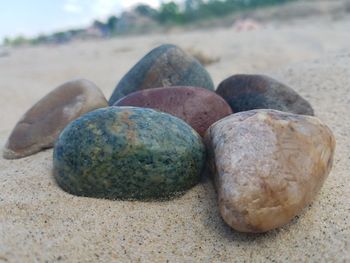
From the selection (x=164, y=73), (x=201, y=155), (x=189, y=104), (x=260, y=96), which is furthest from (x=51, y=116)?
(x=260, y=96)

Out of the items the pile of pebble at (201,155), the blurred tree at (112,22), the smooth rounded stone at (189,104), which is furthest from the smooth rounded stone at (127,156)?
the blurred tree at (112,22)

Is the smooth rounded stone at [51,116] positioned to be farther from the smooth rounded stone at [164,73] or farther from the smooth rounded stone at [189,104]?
the smooth rounded stone at [189,104]

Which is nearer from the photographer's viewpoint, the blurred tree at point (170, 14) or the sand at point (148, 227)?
the sand at point (148, 227)

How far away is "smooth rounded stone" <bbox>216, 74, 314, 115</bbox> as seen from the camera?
2.77m

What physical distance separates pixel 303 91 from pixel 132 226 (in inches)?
92.3

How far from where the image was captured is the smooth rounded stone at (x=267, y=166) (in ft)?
5.74

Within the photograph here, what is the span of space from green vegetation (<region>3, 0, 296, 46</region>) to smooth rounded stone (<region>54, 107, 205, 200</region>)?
69.8 ft

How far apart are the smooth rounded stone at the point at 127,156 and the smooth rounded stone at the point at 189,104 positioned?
33cm

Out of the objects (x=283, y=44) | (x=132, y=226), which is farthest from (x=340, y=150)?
(x=283, y=44)

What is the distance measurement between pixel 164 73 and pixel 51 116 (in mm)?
836

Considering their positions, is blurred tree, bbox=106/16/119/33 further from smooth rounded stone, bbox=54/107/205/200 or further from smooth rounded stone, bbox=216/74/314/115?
smooth rounded stone, bbox=54/107/205/200

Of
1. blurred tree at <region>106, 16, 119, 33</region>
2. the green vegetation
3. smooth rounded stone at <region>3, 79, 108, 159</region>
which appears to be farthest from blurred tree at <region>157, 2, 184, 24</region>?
smooth rounded stone at <region>3, 79, 108, 159</region>

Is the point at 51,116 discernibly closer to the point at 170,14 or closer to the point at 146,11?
the point at 170,14

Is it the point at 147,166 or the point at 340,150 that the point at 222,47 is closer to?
the point at 340,150
